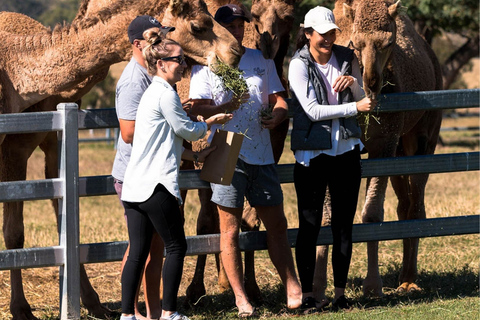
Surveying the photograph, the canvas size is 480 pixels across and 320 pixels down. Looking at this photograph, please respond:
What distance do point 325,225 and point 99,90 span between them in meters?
39.0

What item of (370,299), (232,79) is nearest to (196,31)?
(232,79)

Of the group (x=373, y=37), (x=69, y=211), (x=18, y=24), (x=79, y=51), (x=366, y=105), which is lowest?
(x=69, y=211)

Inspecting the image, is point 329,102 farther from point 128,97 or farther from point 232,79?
point 128,97

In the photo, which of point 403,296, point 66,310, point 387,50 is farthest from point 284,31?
point 66,310

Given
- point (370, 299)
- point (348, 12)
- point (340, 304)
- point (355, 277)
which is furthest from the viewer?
point (355, 277)

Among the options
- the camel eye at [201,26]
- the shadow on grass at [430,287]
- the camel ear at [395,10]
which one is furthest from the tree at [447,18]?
the camel eye at [201,26]

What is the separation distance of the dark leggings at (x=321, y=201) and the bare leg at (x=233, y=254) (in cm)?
45

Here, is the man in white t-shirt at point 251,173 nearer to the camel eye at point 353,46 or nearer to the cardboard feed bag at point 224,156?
the cardboard feed bag at point 224,156

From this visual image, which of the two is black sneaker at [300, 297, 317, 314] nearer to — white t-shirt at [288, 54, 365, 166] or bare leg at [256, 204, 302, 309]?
bare leg at [256, 204, 302, 309]

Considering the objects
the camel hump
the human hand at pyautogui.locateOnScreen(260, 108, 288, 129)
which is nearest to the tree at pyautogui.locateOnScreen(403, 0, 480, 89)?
the camel hump

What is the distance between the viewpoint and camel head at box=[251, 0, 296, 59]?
5859 mm

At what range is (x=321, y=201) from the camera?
5273mm

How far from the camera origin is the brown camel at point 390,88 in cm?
546

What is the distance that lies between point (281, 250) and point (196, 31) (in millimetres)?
1790
